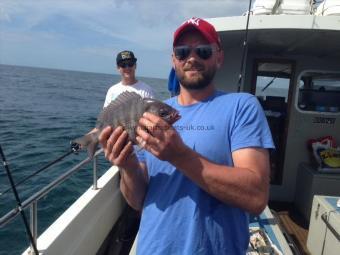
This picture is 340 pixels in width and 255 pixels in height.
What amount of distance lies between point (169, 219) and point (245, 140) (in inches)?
20.5

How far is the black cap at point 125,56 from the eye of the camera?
17.8 feet

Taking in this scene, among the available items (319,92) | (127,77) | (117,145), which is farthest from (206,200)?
(319,92)

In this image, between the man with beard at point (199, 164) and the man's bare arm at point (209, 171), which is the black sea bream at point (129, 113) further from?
the man's bare arm at point (209, 171)

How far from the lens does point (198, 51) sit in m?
1.91

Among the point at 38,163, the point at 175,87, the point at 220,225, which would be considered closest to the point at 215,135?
the point at 220,225

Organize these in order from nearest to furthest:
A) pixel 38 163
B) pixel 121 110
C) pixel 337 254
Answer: pixel 121 110
pixel 337 254
pixel 38 163

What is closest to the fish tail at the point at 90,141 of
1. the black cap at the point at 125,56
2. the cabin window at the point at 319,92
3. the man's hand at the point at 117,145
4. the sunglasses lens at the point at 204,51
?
the man's hand at the point at 117,145

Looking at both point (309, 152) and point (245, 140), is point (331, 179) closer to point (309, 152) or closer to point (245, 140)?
point (309, 152)

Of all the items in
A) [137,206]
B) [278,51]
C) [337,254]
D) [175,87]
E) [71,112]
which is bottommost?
[71,112]

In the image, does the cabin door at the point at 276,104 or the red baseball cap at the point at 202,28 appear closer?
the red baseball cap at the point at 202,28

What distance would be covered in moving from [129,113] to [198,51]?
19.5 inches

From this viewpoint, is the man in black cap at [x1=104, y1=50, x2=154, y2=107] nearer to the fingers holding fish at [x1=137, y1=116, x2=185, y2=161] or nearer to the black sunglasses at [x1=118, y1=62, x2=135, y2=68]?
the black sunglasses at [x1=118, y1=62, x2=135, y2=68]

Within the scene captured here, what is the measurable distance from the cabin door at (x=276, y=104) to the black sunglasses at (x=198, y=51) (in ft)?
15.9

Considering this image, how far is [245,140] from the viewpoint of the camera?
163 cm
